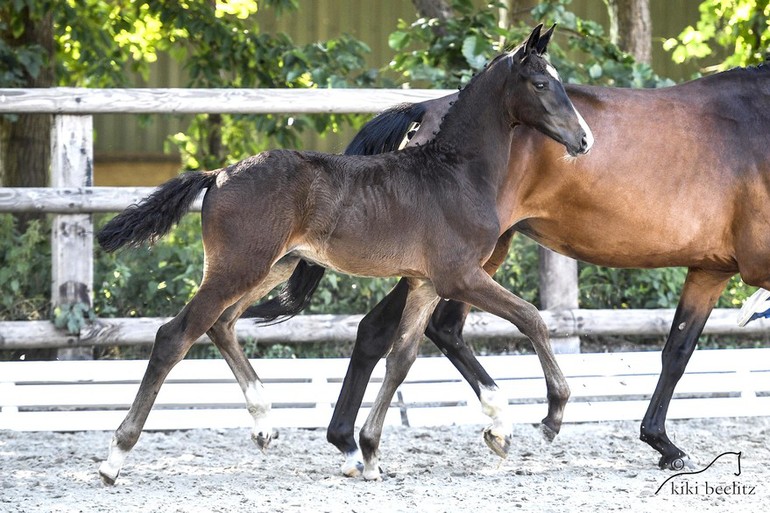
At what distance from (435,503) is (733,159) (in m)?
2.36

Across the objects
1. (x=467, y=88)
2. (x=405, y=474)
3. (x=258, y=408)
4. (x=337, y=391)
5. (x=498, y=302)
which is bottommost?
(x=337, y=391)

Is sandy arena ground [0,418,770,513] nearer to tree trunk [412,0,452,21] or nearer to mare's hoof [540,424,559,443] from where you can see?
mare's hoof [540,424,559,443]

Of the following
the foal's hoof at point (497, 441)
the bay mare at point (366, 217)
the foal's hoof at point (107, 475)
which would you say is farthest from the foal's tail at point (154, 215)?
the foal's hoof at point (497, 441)

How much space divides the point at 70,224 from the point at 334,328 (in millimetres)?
1774

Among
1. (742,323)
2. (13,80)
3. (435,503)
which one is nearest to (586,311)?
(742,323)

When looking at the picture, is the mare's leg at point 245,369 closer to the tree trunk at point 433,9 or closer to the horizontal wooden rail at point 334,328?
the horizontal wooden rail at point 334,328

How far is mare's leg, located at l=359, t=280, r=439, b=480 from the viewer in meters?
4.93

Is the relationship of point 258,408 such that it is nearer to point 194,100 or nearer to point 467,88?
point 467,88

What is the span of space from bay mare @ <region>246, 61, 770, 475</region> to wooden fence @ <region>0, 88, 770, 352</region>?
1.45 m

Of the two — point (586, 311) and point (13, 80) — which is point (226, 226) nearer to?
point (586, 311)

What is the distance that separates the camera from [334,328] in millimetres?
6809

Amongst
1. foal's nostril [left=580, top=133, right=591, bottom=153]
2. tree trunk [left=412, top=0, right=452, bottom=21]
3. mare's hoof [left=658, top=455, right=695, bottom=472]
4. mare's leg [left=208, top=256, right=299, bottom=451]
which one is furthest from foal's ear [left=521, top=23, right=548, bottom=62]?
tree trunk [left=412, top=0, right=452, bottom=21]

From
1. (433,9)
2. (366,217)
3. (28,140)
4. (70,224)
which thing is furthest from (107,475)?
(433,9)

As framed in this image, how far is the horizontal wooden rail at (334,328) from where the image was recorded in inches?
256
